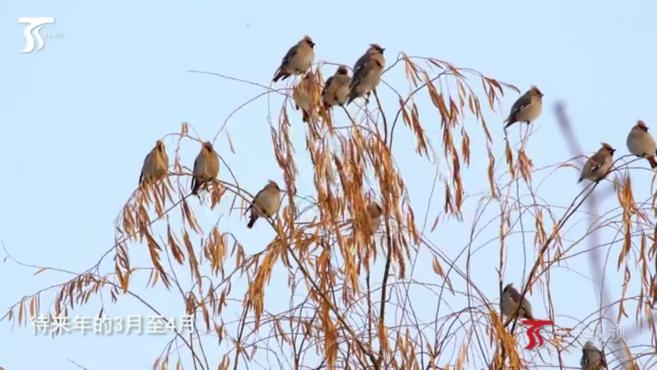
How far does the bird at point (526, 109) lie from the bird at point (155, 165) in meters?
1.47

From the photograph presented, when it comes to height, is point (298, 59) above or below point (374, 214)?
above

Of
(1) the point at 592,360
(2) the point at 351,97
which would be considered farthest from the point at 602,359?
(2) the point at 351,97

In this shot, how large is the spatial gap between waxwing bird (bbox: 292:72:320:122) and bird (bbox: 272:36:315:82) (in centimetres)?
32

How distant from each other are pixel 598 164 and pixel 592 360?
63 centimetres

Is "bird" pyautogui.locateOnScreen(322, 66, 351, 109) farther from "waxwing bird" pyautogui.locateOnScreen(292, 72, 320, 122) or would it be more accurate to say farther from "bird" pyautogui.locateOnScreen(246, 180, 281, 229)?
"bird" pyautogui.locateOnScreen(246, 180, 281, 229)

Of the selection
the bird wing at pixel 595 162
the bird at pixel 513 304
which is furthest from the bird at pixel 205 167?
the bird wing at pixel 595 162

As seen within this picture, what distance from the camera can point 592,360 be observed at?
455cm

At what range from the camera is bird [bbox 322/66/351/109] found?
4515 millimetres

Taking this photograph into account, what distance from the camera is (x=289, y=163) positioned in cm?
433

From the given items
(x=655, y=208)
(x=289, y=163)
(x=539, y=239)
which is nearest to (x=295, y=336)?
(x=289, y=163)

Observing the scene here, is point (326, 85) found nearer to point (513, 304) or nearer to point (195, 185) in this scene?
point (195, 185)

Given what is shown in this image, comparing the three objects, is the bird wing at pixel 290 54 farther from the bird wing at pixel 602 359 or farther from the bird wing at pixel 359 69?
the bird wing at pixel 602 359

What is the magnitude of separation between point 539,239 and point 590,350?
1.29ft

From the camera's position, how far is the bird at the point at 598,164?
15.4ft
